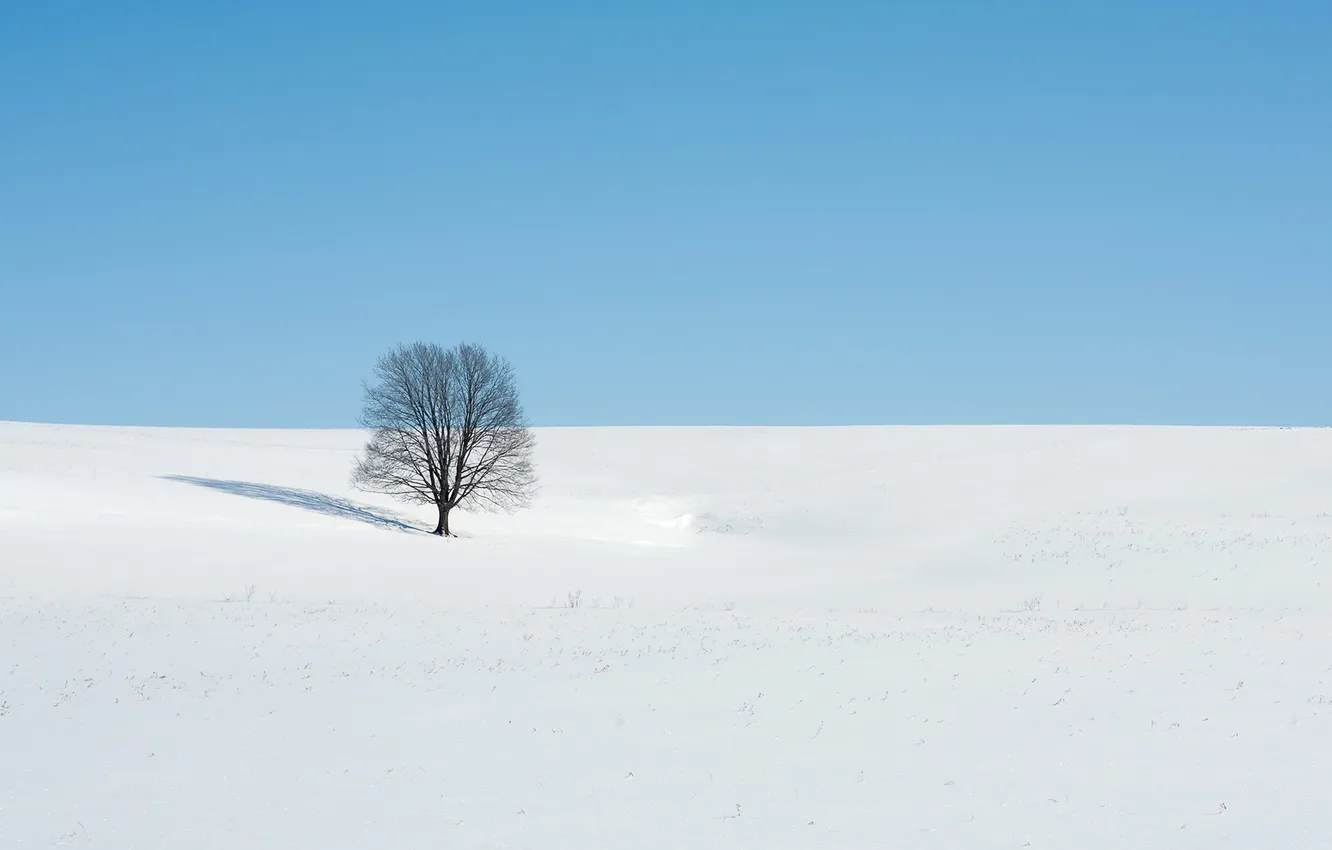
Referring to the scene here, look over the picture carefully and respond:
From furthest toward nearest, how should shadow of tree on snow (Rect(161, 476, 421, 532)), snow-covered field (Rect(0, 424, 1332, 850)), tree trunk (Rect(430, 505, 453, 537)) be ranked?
shadow of tree on snow (Rect(161, 476, 421, 532))
tree trunk (Rect(430, 505, 453, 537))
snow-covered field (Rect(0, 424, 1332, 850))

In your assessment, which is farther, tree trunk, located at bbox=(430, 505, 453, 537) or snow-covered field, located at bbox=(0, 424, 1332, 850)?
tree trunk, located at bbox=(430, 505, 453, 537)

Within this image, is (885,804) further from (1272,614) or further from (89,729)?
(1272,614)

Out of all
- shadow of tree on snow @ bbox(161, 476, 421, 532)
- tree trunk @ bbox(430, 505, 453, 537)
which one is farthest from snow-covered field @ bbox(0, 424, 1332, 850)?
shadow of tree on snow @ bbox(161, 476, 421, 532)

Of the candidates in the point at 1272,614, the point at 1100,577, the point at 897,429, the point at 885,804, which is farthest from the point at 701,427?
the point at 885,804

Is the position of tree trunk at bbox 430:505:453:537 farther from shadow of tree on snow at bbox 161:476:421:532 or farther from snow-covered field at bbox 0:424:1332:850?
snow-covered field at bbox 0:424:1332:850

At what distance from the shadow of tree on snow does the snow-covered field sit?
13.6ft

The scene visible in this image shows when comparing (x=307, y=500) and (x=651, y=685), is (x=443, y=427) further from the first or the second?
(x=651, y=685)

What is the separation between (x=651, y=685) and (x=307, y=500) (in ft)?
120

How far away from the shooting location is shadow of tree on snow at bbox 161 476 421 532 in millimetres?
47969

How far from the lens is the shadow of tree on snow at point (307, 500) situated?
157 ft

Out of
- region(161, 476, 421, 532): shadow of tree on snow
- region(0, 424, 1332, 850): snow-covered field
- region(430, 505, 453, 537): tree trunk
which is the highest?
region(161, 476, 421, 532): shadow of tree on snow

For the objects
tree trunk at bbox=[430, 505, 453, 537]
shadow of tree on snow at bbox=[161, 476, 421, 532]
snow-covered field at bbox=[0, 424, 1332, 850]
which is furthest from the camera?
shadow of tree on snow at bbox=[161, 476, 421, 532]

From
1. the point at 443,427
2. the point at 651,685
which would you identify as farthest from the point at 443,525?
the point at 651,685

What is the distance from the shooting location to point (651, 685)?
16.9m
